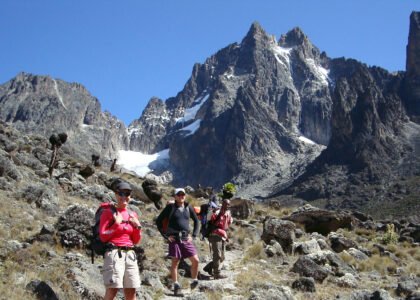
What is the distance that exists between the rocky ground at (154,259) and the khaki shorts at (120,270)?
1.34m

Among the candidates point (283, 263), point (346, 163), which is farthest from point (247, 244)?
point (346, 163)

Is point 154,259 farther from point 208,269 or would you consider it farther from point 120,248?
point 120,248

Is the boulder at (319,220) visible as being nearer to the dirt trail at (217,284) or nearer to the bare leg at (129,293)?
the dirt trail at (217,284)

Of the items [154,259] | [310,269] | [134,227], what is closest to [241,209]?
[310,269]

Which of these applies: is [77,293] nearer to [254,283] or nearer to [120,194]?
[120,194]

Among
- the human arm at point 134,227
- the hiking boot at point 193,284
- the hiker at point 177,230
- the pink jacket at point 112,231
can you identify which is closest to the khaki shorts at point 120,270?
the pink jacket at point 112,231

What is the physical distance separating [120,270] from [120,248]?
0.32 metres

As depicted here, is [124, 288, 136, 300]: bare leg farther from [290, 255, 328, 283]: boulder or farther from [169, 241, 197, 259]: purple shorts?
[290, 255, 328, 283]: boulder

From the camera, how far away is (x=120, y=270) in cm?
733

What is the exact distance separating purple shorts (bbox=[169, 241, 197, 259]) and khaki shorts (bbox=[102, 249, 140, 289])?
3.00m

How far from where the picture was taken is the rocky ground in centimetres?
925

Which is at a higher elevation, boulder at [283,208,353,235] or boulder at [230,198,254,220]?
boulder at [230,198,254,220]

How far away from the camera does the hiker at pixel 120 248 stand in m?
7.27

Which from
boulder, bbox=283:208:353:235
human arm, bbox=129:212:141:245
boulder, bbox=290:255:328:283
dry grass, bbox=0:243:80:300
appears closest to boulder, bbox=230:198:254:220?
boulder, bbox=283:208:353:235
